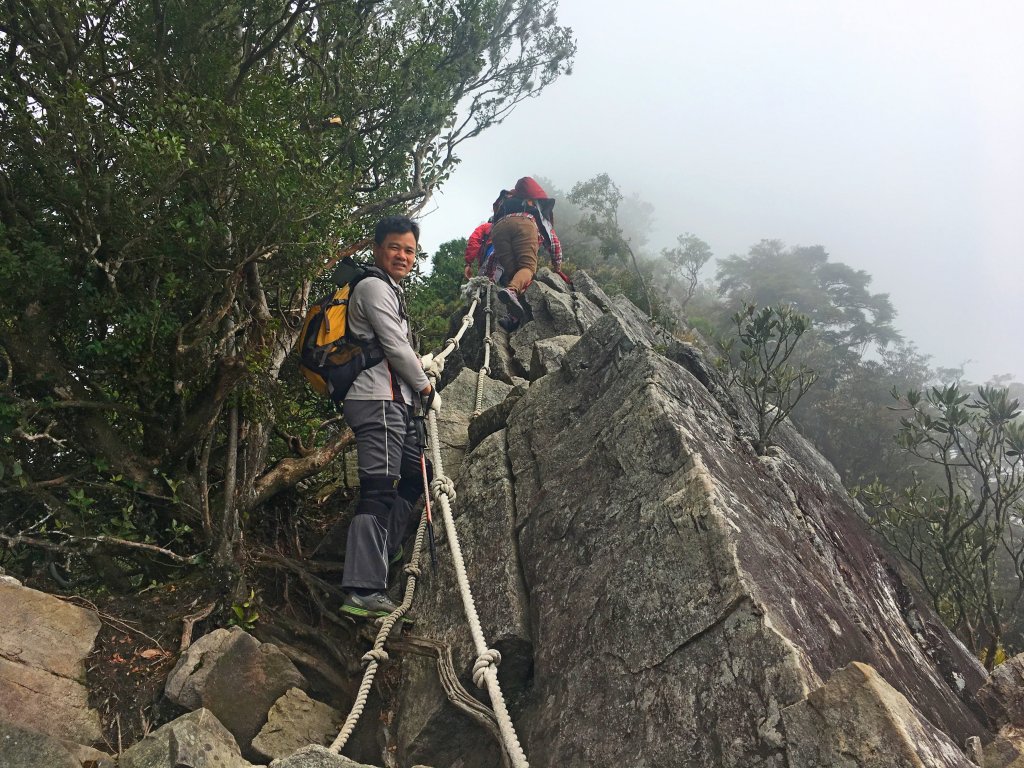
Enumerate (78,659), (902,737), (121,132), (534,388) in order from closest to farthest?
(902,737) → (78,659) → (121,132) → (534,388)

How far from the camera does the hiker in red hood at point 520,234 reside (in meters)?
12.3

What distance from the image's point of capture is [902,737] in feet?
7.00

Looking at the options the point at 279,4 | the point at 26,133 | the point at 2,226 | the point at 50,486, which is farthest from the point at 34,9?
the point at 50,486

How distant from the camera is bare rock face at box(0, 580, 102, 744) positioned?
9.87 ft

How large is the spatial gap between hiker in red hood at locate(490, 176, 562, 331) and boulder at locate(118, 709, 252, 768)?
9.15 m

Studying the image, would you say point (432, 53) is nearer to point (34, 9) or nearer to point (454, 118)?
→ point (454, 118)

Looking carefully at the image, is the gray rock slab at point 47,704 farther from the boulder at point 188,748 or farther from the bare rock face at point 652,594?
the bare rock face at point 652,594

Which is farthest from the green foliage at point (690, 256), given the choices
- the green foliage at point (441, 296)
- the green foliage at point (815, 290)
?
the green foliage at point (441, 296)

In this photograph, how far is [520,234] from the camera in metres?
12.6

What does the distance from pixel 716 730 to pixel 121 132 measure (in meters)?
5.23

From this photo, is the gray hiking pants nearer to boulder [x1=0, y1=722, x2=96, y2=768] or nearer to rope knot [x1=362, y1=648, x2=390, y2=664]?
rope knot [x1=362, y1=648, x2=390, y2=664]

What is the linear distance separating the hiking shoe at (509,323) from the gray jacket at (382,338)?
6.53 meters

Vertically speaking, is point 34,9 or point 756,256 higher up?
point 756,256

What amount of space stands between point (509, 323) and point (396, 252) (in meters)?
6.44
